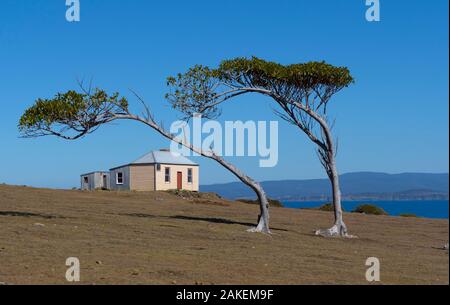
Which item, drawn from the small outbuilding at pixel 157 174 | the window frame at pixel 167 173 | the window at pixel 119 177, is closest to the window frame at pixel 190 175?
the small outbuilding at pixel 157 174

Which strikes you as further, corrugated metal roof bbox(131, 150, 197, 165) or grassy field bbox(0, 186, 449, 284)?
corrugated metal roof bbox(131, 150, 197, 165)

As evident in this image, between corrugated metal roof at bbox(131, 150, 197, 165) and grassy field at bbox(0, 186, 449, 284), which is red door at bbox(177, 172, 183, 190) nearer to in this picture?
corrugated metal roof at bbox(131, 150, 197, 165)

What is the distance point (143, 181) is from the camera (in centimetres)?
6012

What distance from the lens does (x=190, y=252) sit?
55.3 ft

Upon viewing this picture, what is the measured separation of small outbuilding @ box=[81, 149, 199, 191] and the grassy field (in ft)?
103

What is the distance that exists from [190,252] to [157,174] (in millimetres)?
42871

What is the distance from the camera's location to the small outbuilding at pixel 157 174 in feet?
196

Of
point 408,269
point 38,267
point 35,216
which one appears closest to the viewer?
point 38,267

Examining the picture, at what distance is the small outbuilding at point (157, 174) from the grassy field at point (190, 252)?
3127 centimetres

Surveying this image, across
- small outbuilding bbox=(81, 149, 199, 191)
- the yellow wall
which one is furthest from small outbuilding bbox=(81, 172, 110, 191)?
the yellow wall

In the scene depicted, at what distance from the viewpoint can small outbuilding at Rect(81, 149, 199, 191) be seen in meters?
59.6

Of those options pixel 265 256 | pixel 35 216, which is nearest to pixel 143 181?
pixel 35 216
